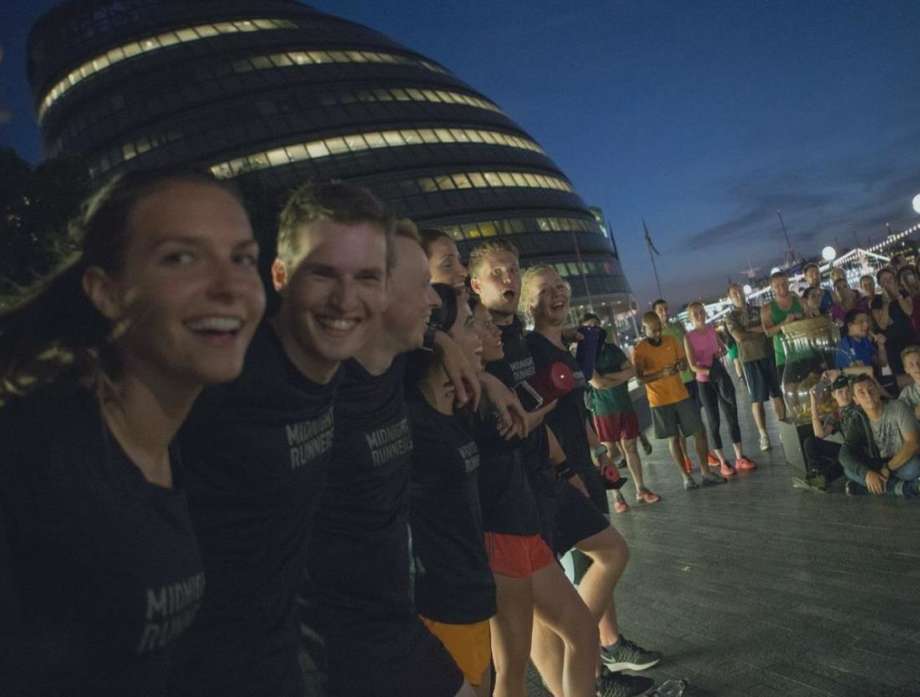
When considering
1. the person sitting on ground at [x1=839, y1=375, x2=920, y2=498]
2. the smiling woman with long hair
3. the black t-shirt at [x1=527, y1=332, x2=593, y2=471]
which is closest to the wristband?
the black t-shirt at [x1=527, y1=332, x2=593, y2=471]

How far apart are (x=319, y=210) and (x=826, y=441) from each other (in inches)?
228

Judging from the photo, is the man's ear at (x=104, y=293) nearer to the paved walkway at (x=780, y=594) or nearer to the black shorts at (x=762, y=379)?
the paved walkway at (x=780, y=594)

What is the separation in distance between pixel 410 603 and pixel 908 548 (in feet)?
12.7

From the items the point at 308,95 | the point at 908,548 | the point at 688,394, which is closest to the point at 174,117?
the point at 308,95

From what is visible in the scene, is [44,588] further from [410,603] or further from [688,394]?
[688,394]

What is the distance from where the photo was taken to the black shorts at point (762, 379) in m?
8.09

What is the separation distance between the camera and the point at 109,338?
1.18 meters

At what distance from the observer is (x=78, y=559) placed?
38.7 inches

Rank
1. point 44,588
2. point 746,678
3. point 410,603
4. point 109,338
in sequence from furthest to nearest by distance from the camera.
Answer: point 746,678 → point 410,603 → point 109,338 → point 44,588

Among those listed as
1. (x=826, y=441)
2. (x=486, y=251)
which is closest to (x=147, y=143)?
(x=486, y=251)

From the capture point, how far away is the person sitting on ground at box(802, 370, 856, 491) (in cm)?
570

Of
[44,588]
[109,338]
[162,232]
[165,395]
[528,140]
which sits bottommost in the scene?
[44,588]

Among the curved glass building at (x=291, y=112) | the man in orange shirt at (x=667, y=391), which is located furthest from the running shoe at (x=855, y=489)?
the curved glass building at (x=291, y=112)

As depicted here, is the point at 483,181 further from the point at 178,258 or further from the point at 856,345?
the point at 178,258
